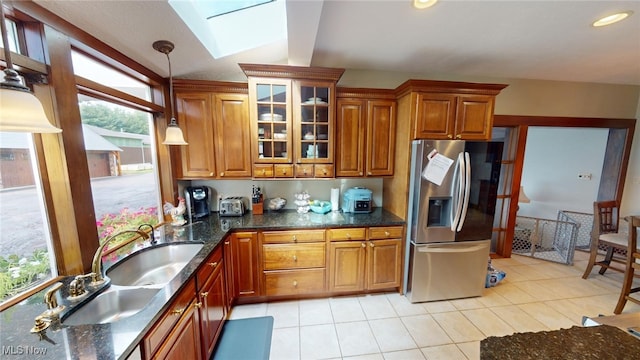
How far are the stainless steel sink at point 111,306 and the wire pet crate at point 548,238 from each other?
15.4 ft

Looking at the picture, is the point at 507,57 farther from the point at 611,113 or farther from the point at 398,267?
the point at 398,267

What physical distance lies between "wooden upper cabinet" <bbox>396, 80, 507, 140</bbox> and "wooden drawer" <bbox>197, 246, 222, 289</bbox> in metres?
2.12

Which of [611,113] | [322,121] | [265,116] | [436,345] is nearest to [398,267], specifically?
[436,345]

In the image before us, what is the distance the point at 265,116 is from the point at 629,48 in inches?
142

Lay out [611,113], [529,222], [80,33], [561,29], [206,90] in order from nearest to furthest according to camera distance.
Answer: [80,33] → [561,29] → [206,90] → [611,113] → [529,222]

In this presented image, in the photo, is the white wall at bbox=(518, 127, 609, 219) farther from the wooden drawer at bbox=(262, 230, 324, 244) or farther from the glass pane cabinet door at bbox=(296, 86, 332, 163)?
the wooden drawer at bbox=(262, 230, 324, 244)

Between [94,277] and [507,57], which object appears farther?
[507,57]

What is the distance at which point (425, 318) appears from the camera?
2172 millimetres

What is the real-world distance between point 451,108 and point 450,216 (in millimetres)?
1084

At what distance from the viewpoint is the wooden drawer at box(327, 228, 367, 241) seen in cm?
227

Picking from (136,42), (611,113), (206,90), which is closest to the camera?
(136,42)

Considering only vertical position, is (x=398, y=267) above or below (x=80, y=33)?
below


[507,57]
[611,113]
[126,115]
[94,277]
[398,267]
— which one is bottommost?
[398,267]

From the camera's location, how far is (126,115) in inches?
74.1
